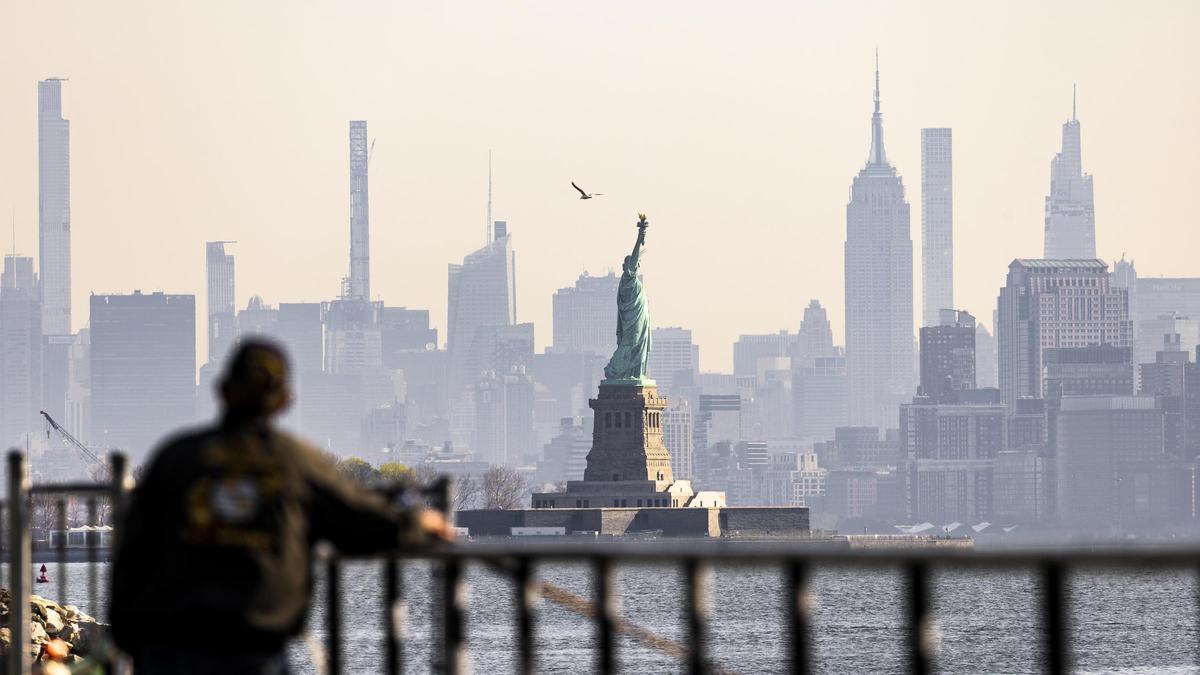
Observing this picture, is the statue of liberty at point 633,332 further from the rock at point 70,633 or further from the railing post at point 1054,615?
the railing post at point 1054,615

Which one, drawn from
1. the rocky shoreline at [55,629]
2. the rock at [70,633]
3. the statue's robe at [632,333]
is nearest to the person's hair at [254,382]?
the rocky shoreline at [55,629]

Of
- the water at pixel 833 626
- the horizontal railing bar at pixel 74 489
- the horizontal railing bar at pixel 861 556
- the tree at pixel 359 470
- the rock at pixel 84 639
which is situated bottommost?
the water at pixel 833 626

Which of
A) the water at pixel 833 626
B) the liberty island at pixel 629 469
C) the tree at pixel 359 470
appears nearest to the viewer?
the water at pixel 833 626

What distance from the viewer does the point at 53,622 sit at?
46.2 metres

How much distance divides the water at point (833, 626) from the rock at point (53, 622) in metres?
5.56

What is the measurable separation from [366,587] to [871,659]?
55.3m

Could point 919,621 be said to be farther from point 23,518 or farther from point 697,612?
point 23,518

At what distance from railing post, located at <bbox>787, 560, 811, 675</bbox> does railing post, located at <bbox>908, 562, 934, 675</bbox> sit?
40 centimetres

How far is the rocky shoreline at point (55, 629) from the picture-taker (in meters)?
40.2

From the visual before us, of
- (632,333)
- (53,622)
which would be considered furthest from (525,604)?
(632,333)

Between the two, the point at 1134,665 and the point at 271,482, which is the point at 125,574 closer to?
the point at 271,482

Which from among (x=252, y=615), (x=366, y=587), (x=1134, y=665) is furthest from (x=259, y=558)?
(x=366, y=587)

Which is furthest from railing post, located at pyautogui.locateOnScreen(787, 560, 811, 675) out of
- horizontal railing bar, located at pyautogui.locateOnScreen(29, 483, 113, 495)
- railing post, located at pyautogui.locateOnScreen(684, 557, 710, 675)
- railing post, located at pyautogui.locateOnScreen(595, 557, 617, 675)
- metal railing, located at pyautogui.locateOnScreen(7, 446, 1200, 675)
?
horizontal railing bar, located at pyautogui.locateOnScreen(29, 483, 113, 495)

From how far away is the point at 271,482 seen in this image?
10.1m
